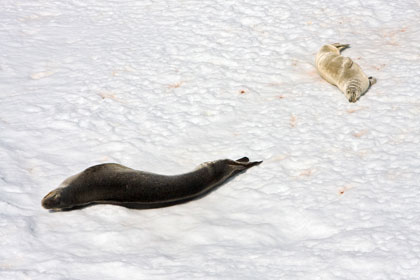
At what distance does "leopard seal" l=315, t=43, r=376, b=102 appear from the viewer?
5.76 metres

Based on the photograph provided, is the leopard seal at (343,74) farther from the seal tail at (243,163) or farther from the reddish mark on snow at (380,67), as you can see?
the seal tail at (243,163)

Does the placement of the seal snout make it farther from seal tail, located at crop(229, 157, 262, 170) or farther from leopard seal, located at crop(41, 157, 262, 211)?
seal tail, located at crop(229, 157, 262, 170)

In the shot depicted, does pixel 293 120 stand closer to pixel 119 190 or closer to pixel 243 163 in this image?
pixel 243 163

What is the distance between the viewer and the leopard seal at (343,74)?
5758mm

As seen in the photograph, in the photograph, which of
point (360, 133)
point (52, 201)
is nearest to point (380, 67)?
point (360, 133)

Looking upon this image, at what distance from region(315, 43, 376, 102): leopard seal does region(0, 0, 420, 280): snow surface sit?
10 cm

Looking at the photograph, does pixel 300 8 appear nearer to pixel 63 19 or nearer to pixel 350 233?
pixel 63 19

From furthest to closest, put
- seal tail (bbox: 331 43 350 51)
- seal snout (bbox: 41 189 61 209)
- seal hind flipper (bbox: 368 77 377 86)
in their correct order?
1. seal tail (bbox: 331 43 350 51)
2. seal hind flipper (bbox: 368 77 377 86)
3. seal snout (bbox: 41 189 61 209)

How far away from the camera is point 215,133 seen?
5457 mm

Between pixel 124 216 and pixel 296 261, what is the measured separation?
1.37m

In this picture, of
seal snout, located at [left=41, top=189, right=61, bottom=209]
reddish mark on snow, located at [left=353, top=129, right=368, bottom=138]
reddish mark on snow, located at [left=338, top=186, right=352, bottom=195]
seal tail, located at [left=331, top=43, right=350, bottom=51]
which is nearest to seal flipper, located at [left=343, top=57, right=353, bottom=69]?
seal tail, located at [left=331, top=43, right=350, bottom=51]

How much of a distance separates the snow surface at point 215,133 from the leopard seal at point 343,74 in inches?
4.0

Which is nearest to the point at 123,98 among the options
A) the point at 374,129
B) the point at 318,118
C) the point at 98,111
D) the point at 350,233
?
the point at 98,111

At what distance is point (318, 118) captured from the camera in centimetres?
552
